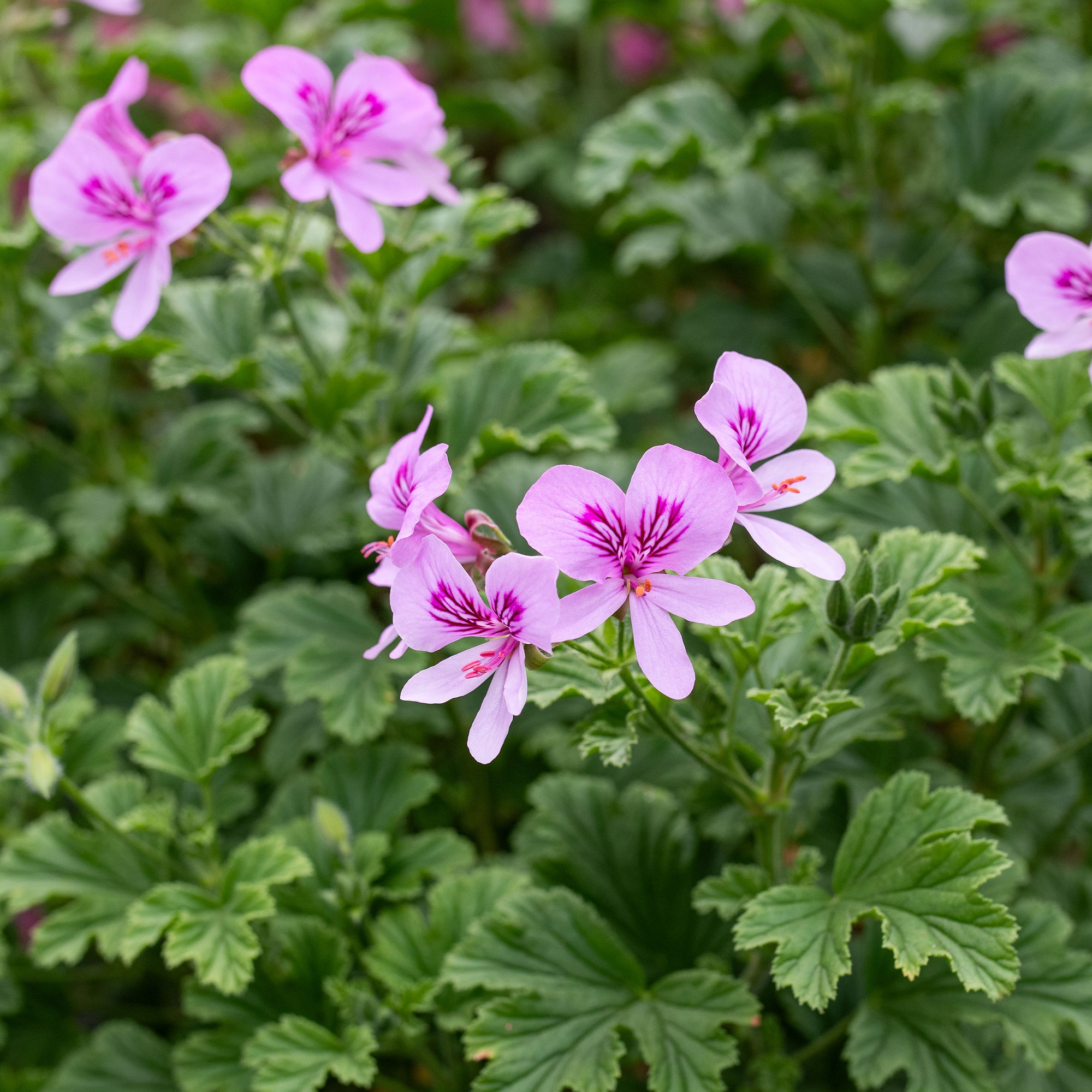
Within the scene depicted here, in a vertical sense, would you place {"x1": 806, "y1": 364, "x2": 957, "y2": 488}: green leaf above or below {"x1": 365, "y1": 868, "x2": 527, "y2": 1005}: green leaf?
above

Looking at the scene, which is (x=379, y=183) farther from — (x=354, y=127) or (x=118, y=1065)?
(x=118, y=1065)

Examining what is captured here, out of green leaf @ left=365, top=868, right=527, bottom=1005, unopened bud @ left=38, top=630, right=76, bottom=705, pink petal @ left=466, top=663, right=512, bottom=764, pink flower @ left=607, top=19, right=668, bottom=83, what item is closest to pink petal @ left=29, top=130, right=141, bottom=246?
unopened bud @ left=38, top=630, right=76, bottom=705

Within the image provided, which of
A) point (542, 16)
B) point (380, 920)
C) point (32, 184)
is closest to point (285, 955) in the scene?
point (380, 920)

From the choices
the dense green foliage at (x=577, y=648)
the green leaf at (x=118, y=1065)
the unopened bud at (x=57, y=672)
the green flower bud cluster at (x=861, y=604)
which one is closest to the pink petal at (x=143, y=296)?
the dense green foliage at (x=577, y=648)

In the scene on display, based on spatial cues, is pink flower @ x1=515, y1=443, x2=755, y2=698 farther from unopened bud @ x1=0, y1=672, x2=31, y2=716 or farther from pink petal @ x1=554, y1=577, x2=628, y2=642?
unopened bud @ x1=0, y1=672, x2=31, y2=716

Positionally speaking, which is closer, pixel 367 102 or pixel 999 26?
pixel 367 102

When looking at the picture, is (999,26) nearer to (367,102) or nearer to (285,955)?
(367,102)
